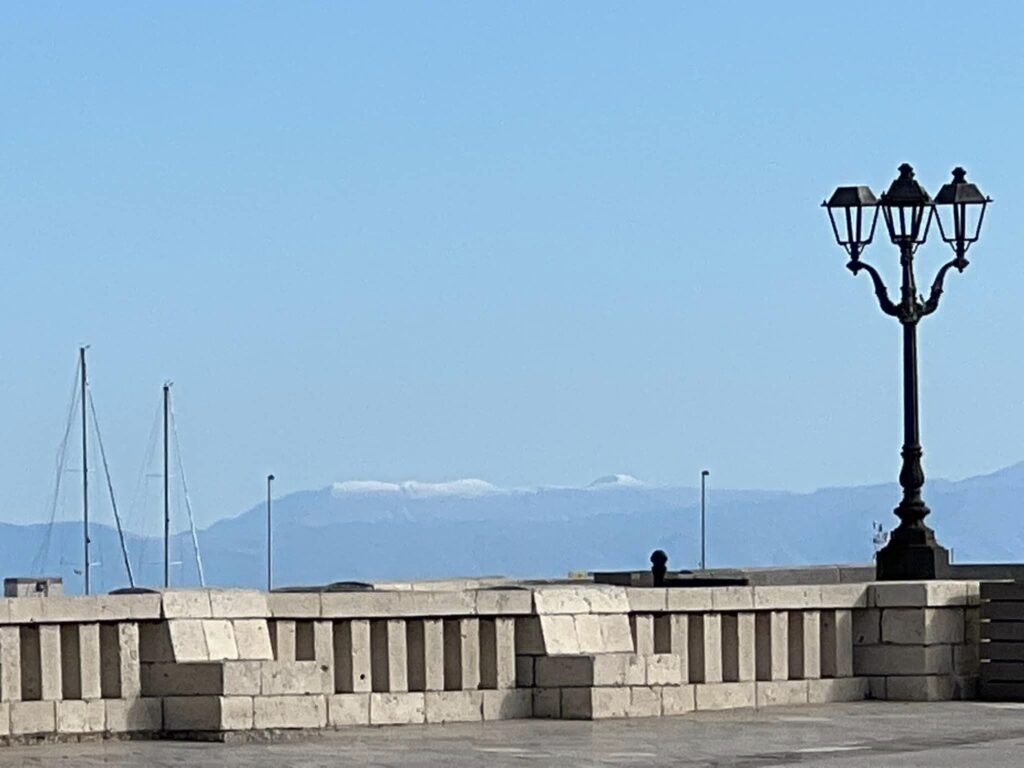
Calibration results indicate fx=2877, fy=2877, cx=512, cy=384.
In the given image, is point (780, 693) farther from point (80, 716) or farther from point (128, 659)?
point (80, 716)

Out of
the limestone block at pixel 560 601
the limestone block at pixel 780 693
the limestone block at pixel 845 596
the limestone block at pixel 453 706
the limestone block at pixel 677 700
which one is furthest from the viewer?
the limestone block at pixel 845 596

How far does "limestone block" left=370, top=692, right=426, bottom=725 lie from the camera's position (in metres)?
19.1

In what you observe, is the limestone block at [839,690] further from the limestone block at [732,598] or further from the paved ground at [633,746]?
the paved ground at [633,746]

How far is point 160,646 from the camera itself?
18.3 metres

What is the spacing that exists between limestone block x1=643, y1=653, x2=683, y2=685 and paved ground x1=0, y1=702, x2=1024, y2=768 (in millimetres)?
330

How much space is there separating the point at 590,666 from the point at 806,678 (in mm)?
2922

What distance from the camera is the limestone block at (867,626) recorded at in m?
22.5

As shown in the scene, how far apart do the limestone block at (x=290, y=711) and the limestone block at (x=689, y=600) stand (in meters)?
3.43

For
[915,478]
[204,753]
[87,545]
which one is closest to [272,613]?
[204,753]

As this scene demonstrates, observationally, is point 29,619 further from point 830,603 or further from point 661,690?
point 830,603

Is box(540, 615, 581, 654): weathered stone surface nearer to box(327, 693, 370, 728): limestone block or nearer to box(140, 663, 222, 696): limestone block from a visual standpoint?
box(327, 693, 370, 728): limestone block

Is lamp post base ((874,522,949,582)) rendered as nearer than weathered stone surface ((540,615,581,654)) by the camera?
No

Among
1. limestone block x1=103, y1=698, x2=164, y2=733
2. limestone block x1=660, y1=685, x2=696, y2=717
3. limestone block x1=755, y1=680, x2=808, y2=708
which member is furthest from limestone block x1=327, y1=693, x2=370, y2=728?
limestone block x1=755, y1=680, x2=808, y2=708

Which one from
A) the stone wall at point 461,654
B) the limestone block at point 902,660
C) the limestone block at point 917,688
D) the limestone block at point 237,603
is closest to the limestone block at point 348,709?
the stone wall at point 461,654
